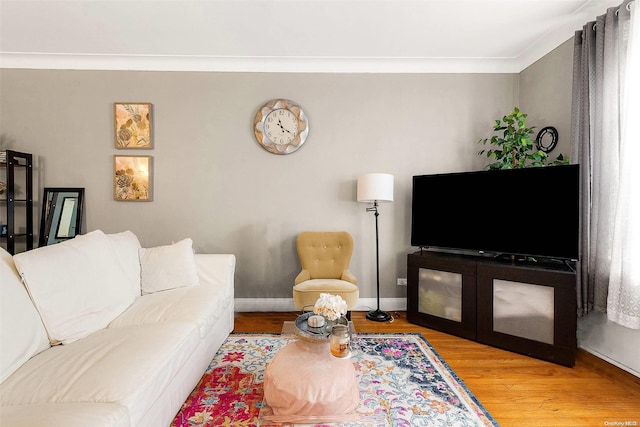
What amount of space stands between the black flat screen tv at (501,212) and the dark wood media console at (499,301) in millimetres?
148

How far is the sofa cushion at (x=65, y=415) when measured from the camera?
94 centimetres

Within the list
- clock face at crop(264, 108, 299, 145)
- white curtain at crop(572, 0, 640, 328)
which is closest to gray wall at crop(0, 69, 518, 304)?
clock face at crop(264, 108, 299, 145)

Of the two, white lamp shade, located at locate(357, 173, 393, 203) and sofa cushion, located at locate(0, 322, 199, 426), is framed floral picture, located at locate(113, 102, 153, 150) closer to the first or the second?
sofa cushion, located at locate(0, 322, 199, 426)

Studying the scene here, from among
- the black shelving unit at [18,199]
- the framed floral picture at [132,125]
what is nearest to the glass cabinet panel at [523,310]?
the framed floral picture at [132,125]

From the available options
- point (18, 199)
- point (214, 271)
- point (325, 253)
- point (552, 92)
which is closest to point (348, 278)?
point (325, 253)

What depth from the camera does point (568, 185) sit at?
223 centimetres

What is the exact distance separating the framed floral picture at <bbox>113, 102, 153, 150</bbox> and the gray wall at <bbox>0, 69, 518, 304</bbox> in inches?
3.3

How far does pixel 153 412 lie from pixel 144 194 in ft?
8.18

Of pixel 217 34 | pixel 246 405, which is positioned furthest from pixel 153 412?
pixel 217 34

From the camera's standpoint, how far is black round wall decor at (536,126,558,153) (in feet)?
9.02

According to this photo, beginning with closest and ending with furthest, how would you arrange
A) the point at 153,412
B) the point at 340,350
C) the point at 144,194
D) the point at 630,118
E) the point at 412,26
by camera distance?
1. the point at 153,412
2. the point at 340,350
3. the point at 630,118
4. the point at 412,26
5. the point at 144,194

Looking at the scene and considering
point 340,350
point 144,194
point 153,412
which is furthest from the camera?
point 144,194

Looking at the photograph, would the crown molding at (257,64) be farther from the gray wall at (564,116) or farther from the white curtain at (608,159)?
the white curtain at (608,159)

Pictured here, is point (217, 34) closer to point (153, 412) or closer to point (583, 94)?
point (153, 412)
